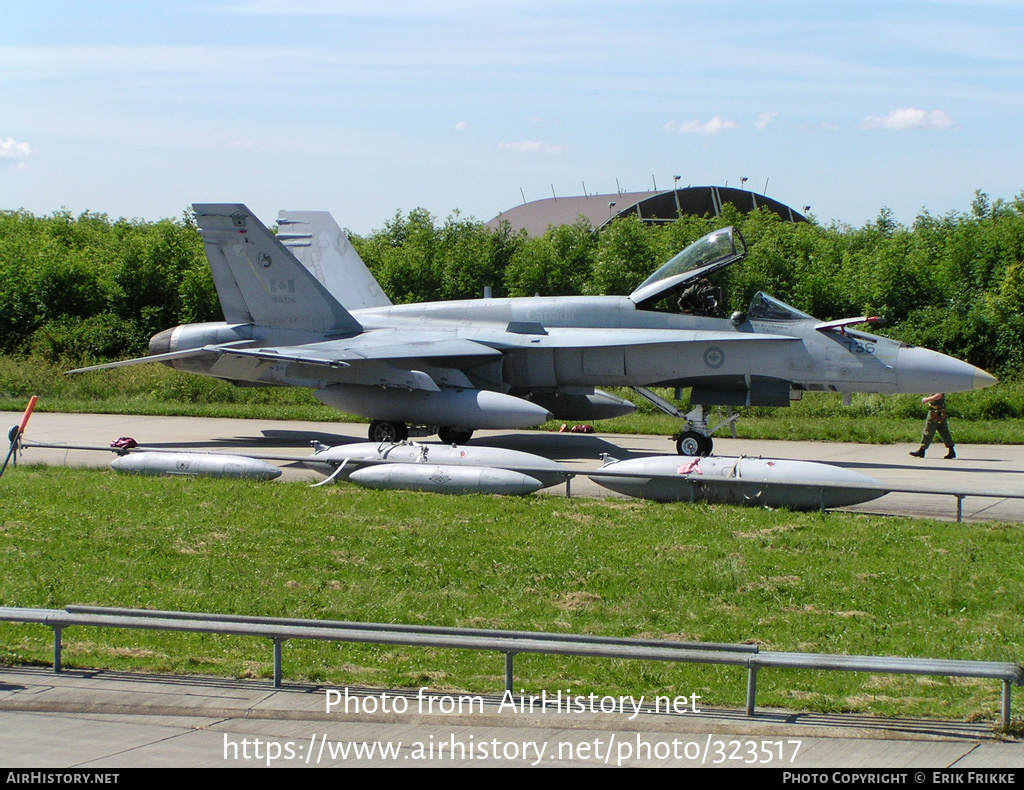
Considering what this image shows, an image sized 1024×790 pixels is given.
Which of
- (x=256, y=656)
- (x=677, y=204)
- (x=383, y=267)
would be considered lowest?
(x=256, y=656)

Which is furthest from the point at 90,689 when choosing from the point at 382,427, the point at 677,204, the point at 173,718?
the point at 677,204

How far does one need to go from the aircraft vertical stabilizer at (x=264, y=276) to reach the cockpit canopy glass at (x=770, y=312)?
7117 millimetres

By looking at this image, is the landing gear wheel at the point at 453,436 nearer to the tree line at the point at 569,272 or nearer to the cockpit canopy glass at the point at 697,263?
the cockpit canopy glass at the point at 697,263

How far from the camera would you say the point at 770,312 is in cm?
1684

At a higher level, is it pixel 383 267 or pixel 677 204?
pixel 677 204

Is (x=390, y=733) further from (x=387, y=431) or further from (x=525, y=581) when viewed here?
(x=387, y=431)

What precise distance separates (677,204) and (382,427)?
129 ft

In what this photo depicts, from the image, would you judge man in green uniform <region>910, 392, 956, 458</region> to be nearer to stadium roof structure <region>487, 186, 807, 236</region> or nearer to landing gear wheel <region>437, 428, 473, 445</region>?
landing gear wheel <region>437, 428, 473, 445</region>

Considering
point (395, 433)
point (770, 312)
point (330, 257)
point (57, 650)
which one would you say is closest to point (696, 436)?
point (770, 312)

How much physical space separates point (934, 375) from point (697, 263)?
3.94 metres

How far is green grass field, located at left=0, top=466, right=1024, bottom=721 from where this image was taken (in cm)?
701

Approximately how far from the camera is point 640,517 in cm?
1214

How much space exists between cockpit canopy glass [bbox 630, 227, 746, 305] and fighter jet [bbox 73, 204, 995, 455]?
0.08 ft

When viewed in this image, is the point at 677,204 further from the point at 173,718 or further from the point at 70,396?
the point at 173,718
